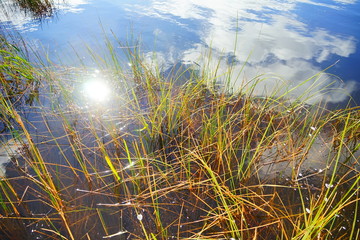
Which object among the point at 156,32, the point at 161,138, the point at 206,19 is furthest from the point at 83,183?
the point at 206,19

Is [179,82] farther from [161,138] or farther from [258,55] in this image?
[258,55]

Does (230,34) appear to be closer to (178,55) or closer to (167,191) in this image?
(178,55)

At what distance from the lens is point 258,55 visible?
13.7 feet

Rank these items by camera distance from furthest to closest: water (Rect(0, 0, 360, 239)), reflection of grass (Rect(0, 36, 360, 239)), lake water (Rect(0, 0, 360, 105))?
lake water (Rect(0, 0, 360, 105)) → water (Rect(0, 0, 360, 239)) → reflection of grass (Rect(0, 36, 360, 239))

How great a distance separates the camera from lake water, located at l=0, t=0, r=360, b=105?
367 centimetres

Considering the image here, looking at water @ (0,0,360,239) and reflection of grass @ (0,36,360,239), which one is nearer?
reflection of grass @ (0,36,360,239)

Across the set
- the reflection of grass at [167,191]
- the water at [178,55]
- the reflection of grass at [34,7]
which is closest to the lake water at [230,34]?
the water at [178,55]

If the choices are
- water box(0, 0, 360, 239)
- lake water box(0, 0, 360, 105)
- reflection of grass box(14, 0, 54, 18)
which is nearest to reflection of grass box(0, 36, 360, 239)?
water box(0, 0, 360, 239)

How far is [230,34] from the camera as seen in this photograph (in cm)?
499

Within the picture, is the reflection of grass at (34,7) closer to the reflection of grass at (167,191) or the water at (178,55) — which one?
the water at (178,55)

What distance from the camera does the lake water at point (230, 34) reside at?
367 cm

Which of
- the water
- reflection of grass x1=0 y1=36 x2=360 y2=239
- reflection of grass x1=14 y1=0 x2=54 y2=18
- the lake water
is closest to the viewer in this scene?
reflection of grass x1=0 y1=36 x2=360 y2=239

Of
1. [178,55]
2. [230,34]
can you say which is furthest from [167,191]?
Result: [230,34]

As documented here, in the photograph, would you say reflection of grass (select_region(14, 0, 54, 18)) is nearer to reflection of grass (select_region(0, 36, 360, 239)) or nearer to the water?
the water
